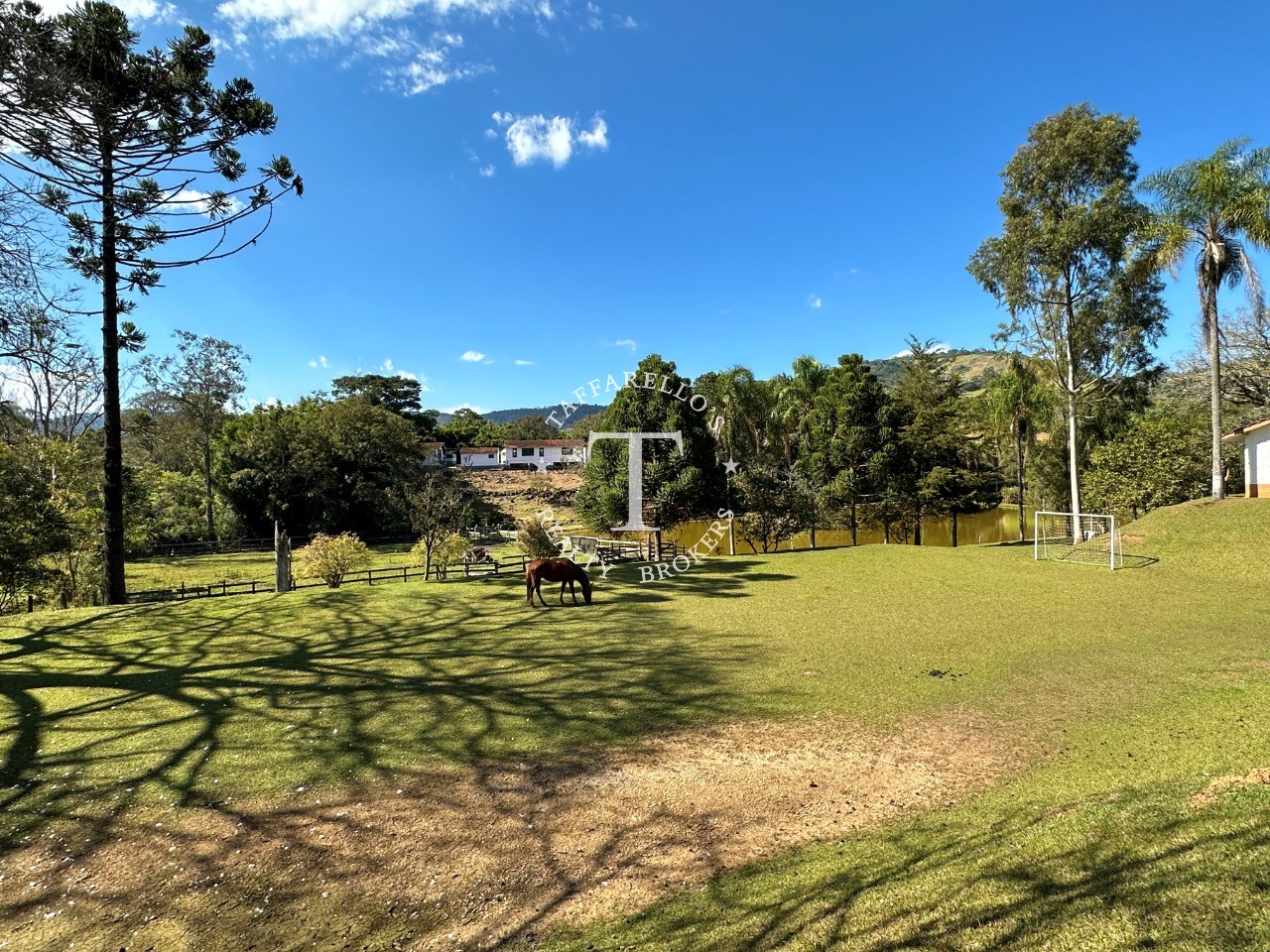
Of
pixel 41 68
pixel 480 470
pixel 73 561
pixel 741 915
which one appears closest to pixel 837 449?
pixel 741 915

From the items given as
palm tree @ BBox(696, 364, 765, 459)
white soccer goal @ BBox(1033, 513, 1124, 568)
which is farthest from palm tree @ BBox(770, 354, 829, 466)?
white soccer goal @ BBox(1033, 513, 1124, 568)

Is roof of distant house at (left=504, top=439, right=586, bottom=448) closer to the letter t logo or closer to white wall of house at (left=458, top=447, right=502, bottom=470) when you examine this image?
white wall of house at (left=458, top=447, right=502, bottom=470)

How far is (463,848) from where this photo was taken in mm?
4043

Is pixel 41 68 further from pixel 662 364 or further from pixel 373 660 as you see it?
pixel 662 364

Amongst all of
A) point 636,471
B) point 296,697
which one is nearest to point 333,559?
point 636,471

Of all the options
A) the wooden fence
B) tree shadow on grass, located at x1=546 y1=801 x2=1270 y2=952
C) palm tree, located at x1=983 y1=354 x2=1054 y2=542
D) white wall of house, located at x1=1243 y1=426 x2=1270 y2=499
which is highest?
palm tree, located at x1=983 y1=354 x2=1054 y2=542

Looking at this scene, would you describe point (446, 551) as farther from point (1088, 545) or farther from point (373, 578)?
point (1088, 545)

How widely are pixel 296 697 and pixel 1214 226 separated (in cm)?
2603

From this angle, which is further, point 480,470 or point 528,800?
point 480,470

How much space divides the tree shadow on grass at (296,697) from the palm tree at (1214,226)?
19017 millimetres

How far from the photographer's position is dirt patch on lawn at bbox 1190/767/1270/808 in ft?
11.9

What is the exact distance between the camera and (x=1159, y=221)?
16.8 meters

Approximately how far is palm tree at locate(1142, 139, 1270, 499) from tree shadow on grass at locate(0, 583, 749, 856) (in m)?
19.0

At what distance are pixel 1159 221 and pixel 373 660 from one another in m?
24.6
